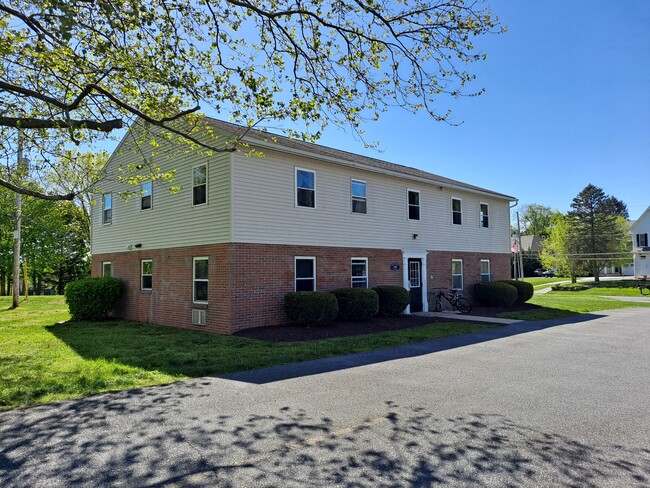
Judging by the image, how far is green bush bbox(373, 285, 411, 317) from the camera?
14.7 m

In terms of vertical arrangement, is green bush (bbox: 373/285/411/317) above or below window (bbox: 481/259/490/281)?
below

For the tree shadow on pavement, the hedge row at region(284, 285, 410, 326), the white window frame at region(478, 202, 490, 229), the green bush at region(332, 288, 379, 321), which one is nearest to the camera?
the tree shadow on pavement

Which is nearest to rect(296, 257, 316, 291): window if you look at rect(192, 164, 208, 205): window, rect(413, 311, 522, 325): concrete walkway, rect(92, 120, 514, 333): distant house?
rect(92, 120, 514, 333): distant house

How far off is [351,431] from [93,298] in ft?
46.3

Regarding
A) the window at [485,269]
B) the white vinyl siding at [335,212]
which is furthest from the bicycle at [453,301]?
the window at [485,269]

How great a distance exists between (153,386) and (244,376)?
4.54 ft

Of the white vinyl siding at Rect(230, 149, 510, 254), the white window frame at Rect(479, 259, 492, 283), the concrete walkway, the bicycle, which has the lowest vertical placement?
the concrete walkway

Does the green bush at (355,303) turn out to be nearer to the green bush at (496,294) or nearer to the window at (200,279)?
the window at (200,279)

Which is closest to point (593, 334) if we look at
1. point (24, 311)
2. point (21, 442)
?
point (21, 442)

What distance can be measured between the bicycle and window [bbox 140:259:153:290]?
11.1m

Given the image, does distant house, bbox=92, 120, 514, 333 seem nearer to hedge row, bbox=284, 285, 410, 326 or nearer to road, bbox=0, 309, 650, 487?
hedge row, bbox=284, 285, 410, 326

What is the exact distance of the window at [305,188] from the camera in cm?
1364

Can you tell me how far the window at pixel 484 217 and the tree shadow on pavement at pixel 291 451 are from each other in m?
17.2

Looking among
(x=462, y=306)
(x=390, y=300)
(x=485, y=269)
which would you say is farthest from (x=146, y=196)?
(x=485, y=269)
